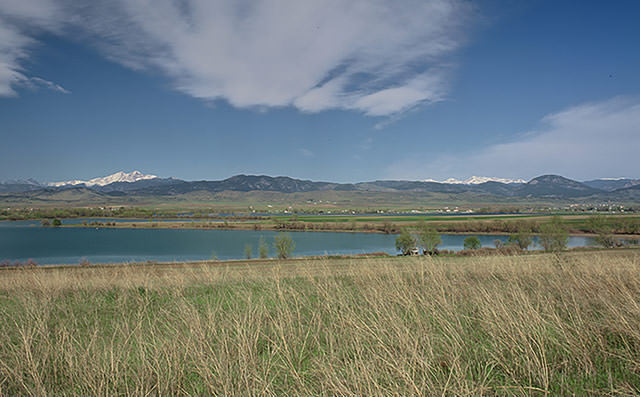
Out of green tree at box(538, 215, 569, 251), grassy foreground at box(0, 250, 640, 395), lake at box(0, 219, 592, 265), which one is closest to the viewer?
grassy foreground at box(0, 250, 640, 395)

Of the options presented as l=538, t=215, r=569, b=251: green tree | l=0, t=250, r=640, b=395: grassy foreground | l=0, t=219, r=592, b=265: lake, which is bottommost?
l=0, t=219, r=592, b=265: lake

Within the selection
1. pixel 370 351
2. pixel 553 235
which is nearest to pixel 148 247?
pixel 553 235

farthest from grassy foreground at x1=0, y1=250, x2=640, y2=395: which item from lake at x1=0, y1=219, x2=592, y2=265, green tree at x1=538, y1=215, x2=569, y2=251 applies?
lake at x1=0, y1=219, x2=592, y2=265

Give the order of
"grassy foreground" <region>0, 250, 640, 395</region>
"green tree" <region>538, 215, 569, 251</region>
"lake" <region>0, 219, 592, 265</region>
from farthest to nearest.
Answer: "lake" <region>0, 219, 592, 265</region>
"green tree" <region>538, 215, 569, 251</region>
"grassy foreground" <region>0, 250, 640, 395</region>

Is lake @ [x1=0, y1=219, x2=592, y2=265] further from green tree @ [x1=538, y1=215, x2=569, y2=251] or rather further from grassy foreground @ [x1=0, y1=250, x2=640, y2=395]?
grassy foreground @ [x1=0, y1=250, x2=640, y2=395]

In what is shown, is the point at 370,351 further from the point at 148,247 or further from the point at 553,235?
the point at 148,247

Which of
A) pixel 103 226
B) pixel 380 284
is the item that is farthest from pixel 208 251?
pixel 103 226

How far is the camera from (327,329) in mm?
5195

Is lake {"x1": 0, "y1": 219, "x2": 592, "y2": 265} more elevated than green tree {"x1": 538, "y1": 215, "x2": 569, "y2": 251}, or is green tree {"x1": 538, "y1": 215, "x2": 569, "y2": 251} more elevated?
green tree {"x1": 538, "y1": 215, "x2": 569, "y2": 251}

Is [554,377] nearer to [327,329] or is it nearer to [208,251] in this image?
[327,329]

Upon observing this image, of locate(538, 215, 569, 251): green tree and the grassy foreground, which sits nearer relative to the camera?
the grassy foreground

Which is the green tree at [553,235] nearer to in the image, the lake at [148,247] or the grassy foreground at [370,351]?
the lake at [148,247]

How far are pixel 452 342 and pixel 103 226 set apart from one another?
143 meters

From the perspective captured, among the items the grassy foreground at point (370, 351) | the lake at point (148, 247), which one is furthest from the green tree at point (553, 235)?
the grassy foreground at point (370, 351)
